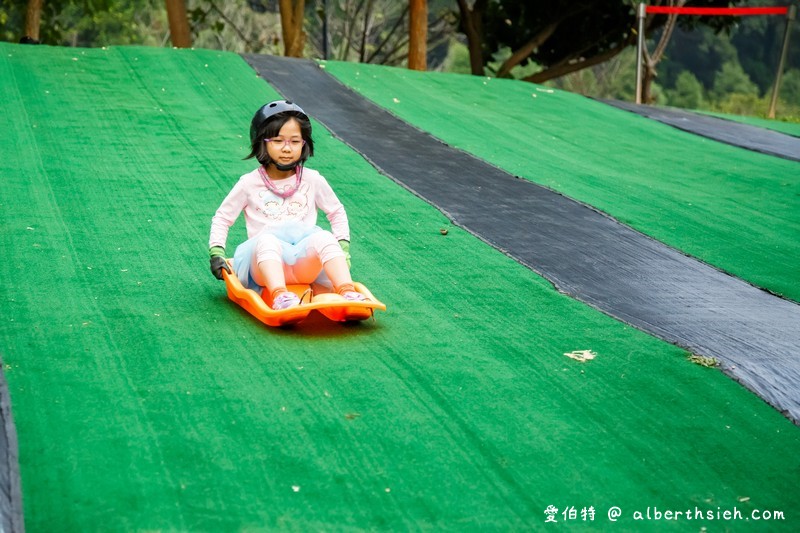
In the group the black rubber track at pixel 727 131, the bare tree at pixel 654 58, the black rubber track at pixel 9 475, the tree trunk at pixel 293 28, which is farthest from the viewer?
the bare tree at pixel 654 58

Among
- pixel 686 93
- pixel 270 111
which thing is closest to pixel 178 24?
pixel 270 111

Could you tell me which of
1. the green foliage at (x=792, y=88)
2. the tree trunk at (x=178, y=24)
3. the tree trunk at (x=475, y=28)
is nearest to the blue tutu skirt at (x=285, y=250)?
the tree trunk at (x=178, y=24)

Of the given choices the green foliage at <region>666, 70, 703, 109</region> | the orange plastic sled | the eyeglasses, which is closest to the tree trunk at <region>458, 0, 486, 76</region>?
the eyeglasses

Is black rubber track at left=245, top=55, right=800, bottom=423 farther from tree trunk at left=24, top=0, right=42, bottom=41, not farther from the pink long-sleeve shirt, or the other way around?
tree trunk at left=24, top=0, right=42, bottom=41

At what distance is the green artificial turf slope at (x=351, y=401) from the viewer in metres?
3.22

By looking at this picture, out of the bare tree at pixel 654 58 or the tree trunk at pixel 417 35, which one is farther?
the bare tree at pixel 654 58

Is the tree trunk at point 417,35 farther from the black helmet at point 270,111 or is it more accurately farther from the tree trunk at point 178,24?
the black helmet at point 270,111

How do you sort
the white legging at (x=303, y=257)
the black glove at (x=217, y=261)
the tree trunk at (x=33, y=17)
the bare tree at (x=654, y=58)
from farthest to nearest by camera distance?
1. the bare tree at (x=654, y=58)
2. the tree trunk at (x=33, y=17)
3. the black glove at (x=217, y=261)
4. the white legging at (x=303, y=257)

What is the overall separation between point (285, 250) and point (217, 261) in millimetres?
326

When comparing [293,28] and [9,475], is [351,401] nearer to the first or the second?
[9,475]

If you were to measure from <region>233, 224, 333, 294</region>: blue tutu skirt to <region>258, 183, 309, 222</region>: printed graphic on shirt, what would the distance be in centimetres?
8

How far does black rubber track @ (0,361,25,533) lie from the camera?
2.93 metres

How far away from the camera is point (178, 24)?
1515 cm

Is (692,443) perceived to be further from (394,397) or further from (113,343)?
(113,343)
